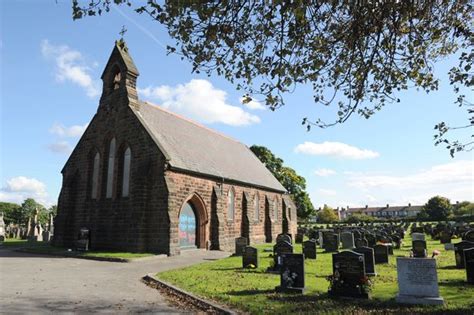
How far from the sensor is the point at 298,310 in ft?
26.1

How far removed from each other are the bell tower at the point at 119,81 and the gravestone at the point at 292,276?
52.1ft

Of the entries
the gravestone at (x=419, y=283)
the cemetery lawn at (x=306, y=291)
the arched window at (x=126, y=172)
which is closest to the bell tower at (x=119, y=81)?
the arched window at (x=126, y=172)

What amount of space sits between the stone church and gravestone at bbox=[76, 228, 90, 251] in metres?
0.91

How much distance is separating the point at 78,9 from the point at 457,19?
864 centimetres

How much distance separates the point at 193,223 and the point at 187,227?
768 millimetres

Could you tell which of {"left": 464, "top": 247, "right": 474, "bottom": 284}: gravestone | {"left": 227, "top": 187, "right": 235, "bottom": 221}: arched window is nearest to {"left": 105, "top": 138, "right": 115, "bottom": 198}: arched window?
{"left": 227, "top": 187, "right": 235, "bottom": 221}: arched window

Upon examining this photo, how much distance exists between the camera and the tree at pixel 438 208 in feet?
262

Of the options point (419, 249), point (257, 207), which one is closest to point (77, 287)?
point (419, 249)

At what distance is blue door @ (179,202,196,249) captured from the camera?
21812mm

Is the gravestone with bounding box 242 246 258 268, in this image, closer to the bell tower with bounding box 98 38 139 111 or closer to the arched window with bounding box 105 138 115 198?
the arched window with bounding box 105 138 115 198

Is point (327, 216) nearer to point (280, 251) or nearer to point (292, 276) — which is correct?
point (280, 251)

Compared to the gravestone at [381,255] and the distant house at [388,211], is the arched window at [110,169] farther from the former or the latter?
the distant house at [388,211]

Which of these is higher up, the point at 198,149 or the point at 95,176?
the point at 198,149

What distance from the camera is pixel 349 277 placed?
9297 mm
